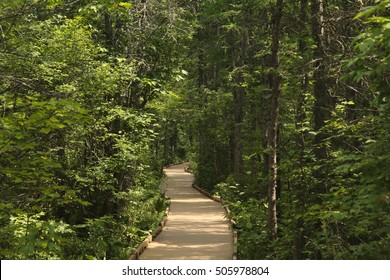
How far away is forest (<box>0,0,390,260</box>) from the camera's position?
625cm

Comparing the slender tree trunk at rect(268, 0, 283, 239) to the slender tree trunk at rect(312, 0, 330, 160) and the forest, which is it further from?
the slender tree trunk at rect(312, 0, 330, 160)

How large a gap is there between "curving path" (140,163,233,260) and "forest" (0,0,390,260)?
0.67 m

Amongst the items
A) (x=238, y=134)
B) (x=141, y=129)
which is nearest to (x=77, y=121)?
(x=141, y=129)

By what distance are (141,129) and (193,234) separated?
12.7ft

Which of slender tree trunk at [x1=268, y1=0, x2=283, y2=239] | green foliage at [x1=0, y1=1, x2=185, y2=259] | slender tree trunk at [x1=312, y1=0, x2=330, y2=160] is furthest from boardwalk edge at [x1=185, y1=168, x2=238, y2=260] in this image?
slender tree trunk at [x1=312, y1=0, x2=330, y2=160]

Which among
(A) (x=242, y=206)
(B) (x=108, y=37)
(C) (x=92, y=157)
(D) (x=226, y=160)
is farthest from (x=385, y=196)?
(D) (x=226, y=160)

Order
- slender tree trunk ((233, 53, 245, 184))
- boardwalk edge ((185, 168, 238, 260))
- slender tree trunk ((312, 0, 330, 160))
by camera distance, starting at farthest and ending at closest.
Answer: slender tree trunk ((233, 53, 245, 184))
boardwalk edge ((185, 168, 238, 260))
slender tree trunk ((312, 0, 330, 160))

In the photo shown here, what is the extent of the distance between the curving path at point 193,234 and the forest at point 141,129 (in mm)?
666

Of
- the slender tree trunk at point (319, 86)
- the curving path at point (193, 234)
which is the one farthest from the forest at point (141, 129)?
the curving path at point (193, 234)

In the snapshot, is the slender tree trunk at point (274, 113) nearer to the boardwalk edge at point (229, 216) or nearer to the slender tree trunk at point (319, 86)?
the boardwalk edge at point (229, 216)

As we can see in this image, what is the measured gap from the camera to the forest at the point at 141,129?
20.5ft

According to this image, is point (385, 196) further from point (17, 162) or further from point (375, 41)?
point (17, 162)

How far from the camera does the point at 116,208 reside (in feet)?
45.9
